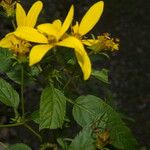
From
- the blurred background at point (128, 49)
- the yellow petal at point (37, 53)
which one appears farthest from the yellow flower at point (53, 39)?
the blurred background at point (128, 49)

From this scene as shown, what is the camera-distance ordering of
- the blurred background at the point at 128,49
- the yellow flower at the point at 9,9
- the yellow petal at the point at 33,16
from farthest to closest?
the blurred background at the point at 128,49
the yellow flower at the point at 9,9
the yellow petal at the point at 33,16

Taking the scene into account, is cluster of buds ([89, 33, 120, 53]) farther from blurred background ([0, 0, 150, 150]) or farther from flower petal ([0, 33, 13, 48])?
blurred background ([0, 0, 150, 150])

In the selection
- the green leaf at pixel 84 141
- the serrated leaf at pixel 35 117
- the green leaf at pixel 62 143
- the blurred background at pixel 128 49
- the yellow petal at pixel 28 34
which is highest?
the yellow petal at pixel 28 34

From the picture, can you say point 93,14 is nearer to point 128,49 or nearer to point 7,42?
point 7,42

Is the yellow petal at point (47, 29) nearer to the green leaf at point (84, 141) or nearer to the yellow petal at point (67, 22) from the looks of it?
the yellow petal at point (67, 22)

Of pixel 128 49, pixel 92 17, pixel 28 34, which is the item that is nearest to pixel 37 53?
pixel 28 34

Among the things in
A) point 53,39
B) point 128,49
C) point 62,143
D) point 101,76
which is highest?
point 53,39

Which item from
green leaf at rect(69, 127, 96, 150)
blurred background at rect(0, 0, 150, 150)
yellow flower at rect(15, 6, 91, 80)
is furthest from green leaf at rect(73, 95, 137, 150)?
blurred background at rect(0, 0, 150, 150)
